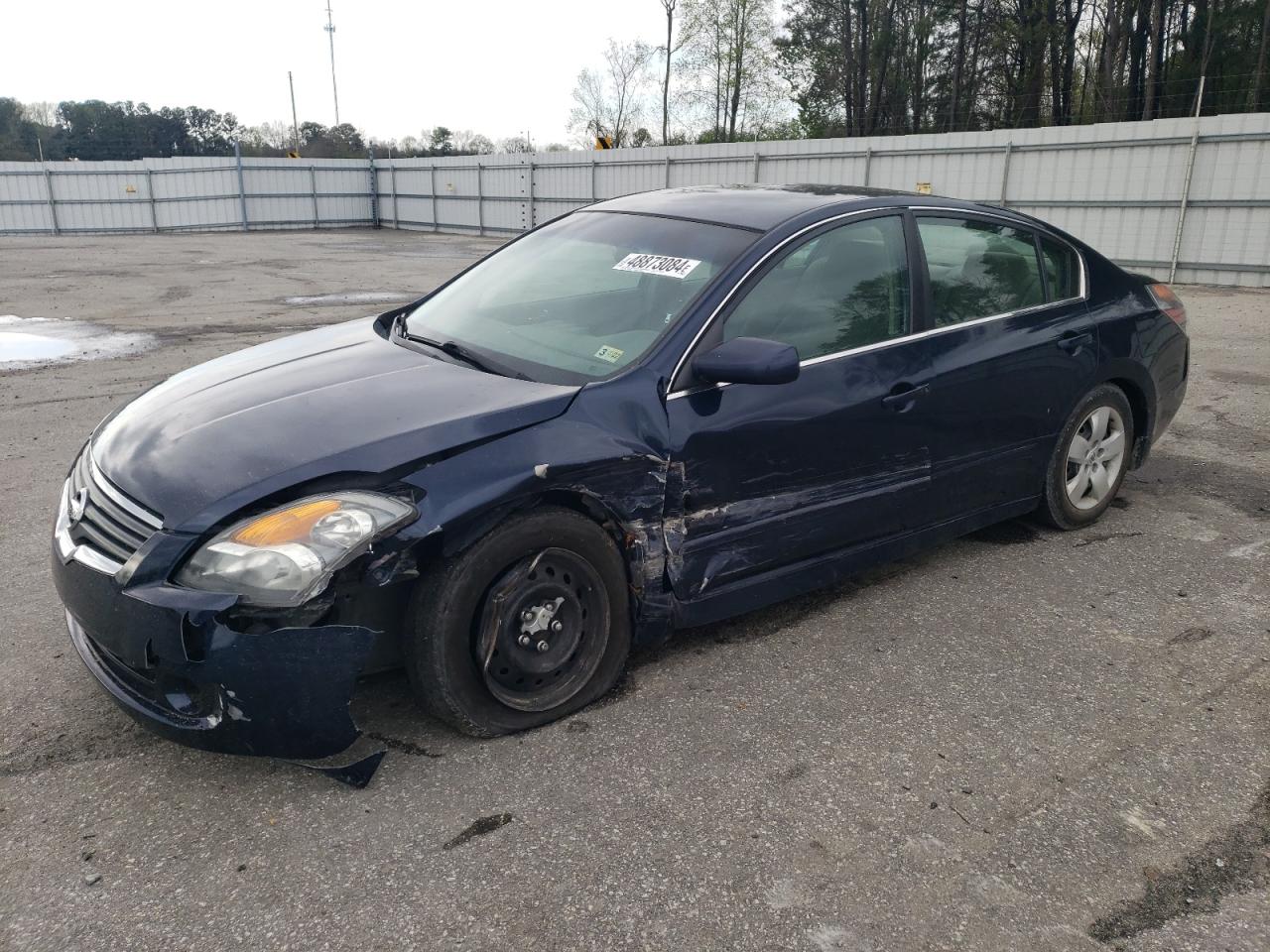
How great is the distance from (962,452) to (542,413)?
6.26 ft

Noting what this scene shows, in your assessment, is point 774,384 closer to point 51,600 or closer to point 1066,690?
point 1066,690

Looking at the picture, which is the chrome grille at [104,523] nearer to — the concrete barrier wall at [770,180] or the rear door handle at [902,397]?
the rear door handle at [902,397]

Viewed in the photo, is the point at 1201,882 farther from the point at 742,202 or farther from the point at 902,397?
the point at 742,202

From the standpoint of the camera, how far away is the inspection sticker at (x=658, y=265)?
3.43 metres

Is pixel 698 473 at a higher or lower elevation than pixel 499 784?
higher

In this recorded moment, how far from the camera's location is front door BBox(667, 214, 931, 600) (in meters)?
3.14

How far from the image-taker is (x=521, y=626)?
279 cm

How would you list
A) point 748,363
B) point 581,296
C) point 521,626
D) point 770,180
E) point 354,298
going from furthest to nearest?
point 770,180 → point 354,298 → point 581,296 → point 748,363 → point 521,626

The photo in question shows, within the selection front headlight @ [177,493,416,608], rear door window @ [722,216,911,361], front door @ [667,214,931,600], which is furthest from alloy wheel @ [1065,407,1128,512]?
front headlight @ [177,493,416,608]

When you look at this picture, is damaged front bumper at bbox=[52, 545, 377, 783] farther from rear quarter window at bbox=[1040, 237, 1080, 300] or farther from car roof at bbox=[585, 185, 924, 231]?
rear quarter window at bbox=[1040, 237, 1080, 300]

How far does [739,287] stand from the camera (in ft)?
10.8

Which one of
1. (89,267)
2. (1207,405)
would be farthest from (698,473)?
(89,267)

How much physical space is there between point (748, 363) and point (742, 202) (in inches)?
41.8

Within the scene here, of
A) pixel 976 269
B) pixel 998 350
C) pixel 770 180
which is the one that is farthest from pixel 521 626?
pixel 770 180
